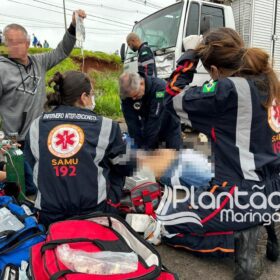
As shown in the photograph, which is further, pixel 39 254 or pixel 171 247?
pixel 171 247

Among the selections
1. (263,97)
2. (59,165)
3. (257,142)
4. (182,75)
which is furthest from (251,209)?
(59,165)

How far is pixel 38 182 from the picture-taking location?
213 cm

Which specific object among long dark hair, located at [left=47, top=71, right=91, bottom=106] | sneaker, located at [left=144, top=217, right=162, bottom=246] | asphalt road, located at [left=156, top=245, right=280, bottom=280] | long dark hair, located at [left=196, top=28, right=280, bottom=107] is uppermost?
long dark hair, located at [left=196, top=28, right=280, bottom=107]

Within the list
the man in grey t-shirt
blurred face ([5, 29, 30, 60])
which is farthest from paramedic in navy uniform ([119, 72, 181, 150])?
Answer: blurred face ([5, 29, 30, 60])

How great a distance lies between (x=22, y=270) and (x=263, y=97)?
1704 millimetres

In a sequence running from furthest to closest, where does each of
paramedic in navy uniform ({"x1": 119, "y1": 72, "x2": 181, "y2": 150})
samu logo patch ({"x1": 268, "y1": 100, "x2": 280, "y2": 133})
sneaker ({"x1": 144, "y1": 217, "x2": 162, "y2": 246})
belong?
paramedic in navy uniform ({"x1": 119, "y1": 72, "x2": 181, "y2": 150})
sneaker ({"x1": 144, "y1": 217, "x2": 162, "y2": 246})
samu logo patch ({"x1": 268, "y1": 100, "x2": 280, "y2": 133})

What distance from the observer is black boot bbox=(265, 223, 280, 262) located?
2412 millimetres

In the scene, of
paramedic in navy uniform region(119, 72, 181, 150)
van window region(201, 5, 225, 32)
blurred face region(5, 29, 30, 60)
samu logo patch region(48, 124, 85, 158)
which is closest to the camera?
samu logo patch region(48, 124, 85, 158)

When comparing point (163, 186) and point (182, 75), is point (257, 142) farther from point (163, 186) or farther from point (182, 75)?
point (163, 186)

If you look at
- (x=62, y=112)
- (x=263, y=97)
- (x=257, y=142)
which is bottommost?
(x=257, y=142)

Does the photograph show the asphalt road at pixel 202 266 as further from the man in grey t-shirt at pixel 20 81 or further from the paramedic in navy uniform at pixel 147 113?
the man in grey t-shirt at pixel 20 81

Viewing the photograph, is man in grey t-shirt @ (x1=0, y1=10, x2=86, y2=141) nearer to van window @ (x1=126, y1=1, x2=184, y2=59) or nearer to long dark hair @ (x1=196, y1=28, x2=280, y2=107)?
long dark hair @ (x1=196, y1=28, x2=280, y2=107)

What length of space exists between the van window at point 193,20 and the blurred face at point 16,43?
367 centimetres

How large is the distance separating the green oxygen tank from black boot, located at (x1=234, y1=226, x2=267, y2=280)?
2101mm
